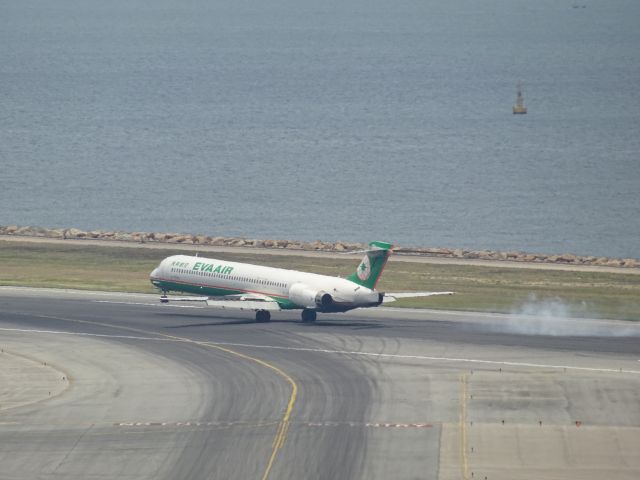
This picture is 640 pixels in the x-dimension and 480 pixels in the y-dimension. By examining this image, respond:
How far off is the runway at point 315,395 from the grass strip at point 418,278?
20.3ft

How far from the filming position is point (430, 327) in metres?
101

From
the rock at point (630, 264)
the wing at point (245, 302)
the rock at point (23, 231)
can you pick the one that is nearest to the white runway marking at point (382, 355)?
the wing at point (245, 302)

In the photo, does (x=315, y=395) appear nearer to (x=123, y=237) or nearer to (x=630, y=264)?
(x=630, y=264)

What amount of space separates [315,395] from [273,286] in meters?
26.6

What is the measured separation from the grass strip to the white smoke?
254mm

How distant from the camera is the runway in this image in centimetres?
6291

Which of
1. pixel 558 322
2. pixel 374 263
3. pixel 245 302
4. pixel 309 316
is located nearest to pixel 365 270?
pixel 374 263

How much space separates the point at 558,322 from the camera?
103250mm

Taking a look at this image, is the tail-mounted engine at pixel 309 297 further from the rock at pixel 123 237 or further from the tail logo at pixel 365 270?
the rock at pixel 123 237

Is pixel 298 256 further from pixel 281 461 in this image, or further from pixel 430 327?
pixel 281 461

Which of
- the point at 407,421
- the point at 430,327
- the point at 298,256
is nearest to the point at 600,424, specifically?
the point at 407,421

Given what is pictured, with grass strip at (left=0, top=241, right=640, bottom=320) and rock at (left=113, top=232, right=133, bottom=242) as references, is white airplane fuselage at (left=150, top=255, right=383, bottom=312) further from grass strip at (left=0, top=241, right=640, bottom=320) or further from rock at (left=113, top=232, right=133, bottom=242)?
rock at (left=113, top=232, right=133, bottom=242)

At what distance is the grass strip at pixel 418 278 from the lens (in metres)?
112

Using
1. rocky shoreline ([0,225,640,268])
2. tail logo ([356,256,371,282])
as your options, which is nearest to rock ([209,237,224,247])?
rocky shoreline ([0,225,640,268])
